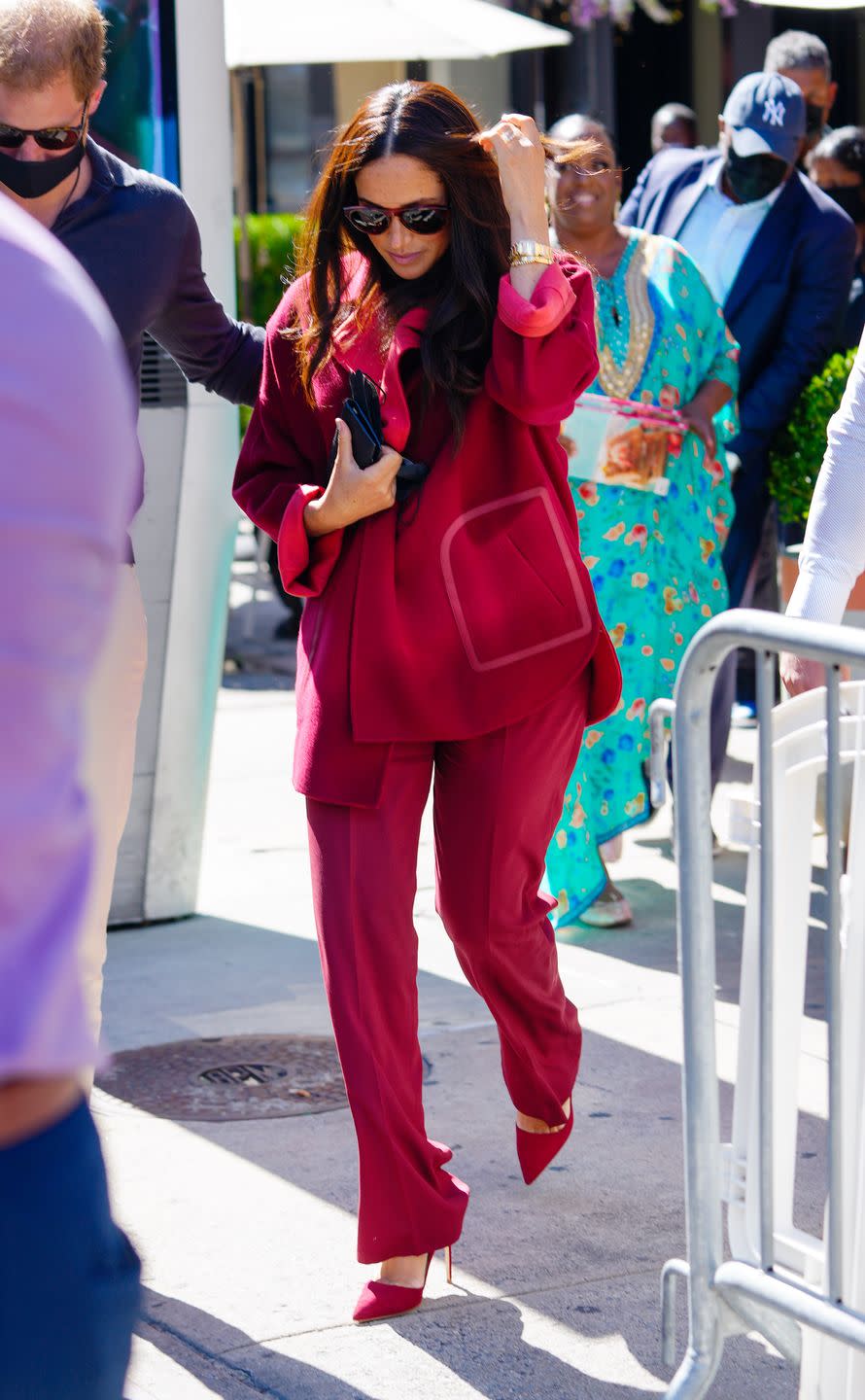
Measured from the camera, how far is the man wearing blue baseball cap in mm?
6086

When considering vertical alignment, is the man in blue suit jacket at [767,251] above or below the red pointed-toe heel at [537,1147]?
above

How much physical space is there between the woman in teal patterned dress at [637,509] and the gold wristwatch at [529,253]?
1961 millimetres

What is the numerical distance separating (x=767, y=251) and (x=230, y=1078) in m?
3.11

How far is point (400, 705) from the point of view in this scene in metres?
3.24

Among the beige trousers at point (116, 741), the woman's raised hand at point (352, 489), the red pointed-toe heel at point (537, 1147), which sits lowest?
the red pointed-toe heel at point (537, 1147)

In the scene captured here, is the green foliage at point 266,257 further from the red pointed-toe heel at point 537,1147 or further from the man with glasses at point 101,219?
the red pointed-toe heel at point 537,1147

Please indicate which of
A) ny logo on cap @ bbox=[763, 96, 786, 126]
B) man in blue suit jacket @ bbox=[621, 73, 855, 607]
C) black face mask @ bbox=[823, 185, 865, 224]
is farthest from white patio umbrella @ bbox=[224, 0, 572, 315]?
ny logo on cap @ bbox=[763, 96, 786, 126]

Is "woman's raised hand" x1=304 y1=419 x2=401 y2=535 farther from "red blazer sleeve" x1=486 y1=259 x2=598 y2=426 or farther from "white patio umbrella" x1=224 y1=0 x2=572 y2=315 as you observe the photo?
"white patio umbrella" x1=224 y1=0 x2=572 y2=315

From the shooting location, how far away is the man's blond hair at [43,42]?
3.03 meters

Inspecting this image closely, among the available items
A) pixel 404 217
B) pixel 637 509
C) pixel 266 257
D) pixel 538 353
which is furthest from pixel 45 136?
pixel 266 257

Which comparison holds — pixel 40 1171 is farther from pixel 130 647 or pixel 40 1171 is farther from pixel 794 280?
pixel 794 280

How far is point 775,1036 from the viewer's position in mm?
2377

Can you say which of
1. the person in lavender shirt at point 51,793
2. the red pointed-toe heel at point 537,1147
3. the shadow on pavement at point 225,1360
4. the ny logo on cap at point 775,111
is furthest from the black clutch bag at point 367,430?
the ny logo on cap at point 775,111

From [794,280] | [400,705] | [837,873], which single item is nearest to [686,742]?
[837,873]
